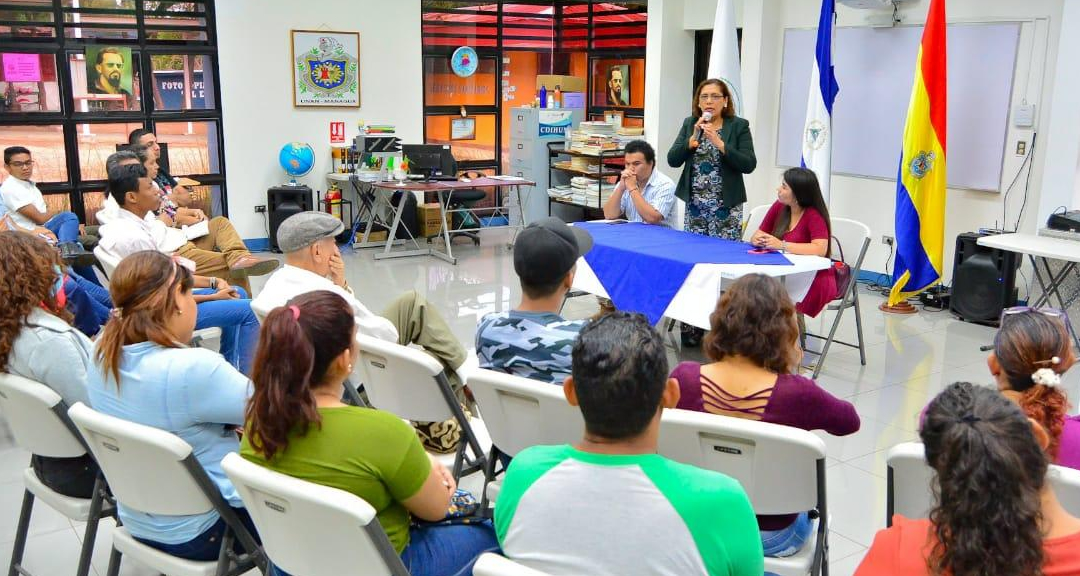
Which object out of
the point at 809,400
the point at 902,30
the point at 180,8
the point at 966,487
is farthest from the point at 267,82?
the point at 966,487

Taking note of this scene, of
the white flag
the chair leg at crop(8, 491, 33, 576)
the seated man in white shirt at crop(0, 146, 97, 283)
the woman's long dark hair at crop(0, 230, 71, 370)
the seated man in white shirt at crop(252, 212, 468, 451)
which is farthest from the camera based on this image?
the white flag

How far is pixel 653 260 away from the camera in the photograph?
190 inches

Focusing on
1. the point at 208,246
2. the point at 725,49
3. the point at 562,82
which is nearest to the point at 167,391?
the point at 208,246

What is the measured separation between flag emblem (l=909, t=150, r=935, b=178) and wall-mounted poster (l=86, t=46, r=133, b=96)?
6.72 meters

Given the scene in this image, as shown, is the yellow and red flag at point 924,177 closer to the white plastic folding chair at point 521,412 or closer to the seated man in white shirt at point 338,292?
the seated man in white shirt at point 338,292

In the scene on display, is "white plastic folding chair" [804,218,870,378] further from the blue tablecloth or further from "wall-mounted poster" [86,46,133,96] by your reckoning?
"wall-mounted poster" [86,46,133,96]

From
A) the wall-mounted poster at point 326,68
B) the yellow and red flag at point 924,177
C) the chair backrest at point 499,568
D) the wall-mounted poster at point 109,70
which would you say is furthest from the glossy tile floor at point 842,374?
the wall-mounted poster at point 109,70

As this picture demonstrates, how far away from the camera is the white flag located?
7680 millimetres

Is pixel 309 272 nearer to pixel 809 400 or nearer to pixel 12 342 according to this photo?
pixel 12 342

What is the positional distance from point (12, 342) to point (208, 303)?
5.60 feet

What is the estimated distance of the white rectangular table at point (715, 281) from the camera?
14.9 feet

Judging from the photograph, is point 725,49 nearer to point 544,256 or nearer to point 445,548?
point 544,256

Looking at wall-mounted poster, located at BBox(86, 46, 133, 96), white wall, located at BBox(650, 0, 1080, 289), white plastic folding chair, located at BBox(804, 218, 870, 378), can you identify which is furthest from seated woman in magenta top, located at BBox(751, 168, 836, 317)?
wall-mounted poster, located at BBox(86, 46, 133, 96)

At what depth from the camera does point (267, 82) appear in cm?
906
